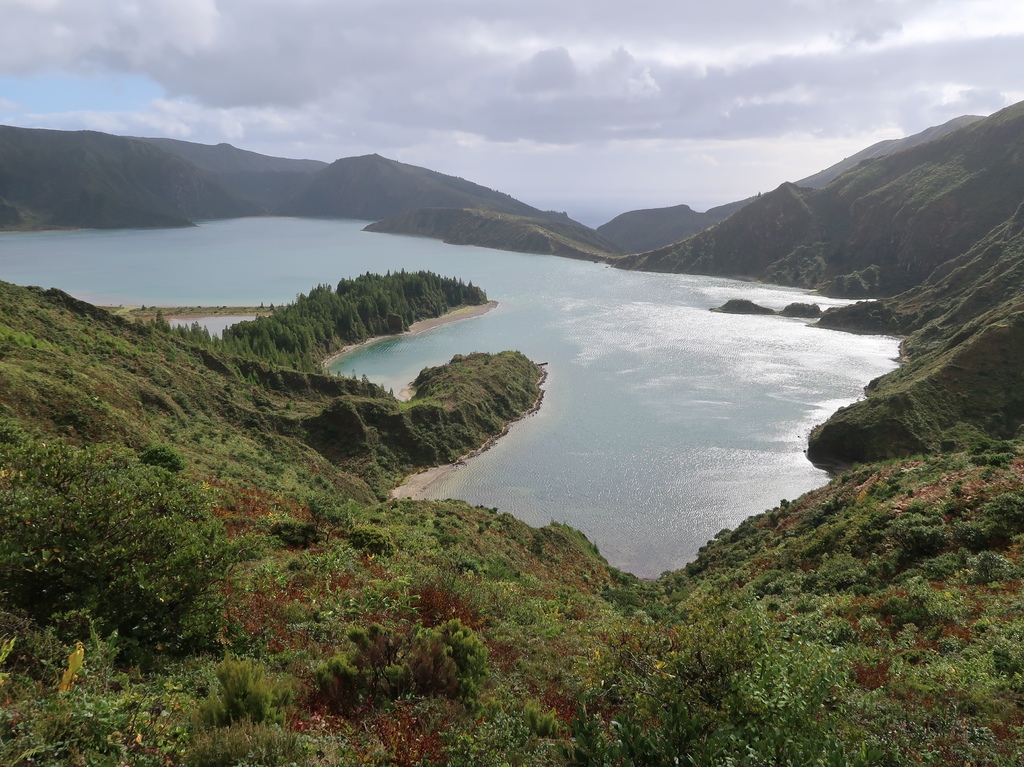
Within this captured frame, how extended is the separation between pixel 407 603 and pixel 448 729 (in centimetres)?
545

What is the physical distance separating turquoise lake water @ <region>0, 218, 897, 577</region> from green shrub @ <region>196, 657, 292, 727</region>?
2972cm

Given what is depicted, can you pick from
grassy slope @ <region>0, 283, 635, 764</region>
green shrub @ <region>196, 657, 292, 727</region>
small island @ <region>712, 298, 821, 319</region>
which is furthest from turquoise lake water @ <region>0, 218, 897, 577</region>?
green shrub @ <region>196, 657, 292, 727</region>

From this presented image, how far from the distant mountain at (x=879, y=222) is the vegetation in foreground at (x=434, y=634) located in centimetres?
13824

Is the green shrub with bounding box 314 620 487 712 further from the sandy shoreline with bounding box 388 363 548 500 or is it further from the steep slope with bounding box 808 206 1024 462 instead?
the steep slope with bounding box 808 206 1024 462

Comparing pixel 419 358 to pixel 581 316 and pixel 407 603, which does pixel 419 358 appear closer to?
pixel 581 316

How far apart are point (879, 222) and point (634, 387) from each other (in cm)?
12471

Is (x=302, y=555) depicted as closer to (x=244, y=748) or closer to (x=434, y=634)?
(x=434, y=634)

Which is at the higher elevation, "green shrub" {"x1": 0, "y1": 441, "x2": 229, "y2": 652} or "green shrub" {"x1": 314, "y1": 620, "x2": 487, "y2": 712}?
"green shrub" {"x1": 0, "y1": 441, "x2": 229, "y2": 652}

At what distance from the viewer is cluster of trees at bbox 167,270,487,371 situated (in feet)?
237

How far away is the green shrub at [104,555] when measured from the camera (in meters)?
8.97

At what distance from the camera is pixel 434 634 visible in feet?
35.9

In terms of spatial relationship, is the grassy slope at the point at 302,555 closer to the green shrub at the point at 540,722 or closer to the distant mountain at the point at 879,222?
the green shrub at the point at 540,722

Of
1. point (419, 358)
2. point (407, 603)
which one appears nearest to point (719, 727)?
point (407, 603)

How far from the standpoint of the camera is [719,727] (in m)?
7.31
